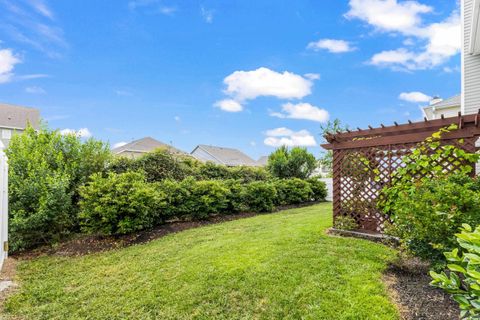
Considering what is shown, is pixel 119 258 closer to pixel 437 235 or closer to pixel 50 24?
pixel 437 235

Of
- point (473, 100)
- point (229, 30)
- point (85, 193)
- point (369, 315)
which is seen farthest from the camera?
point (229, 30)

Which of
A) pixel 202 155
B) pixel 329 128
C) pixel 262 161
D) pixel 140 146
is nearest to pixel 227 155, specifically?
pixel 202 155

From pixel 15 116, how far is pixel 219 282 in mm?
28710

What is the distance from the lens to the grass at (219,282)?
2.76m

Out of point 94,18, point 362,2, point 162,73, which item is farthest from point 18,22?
point 362,2

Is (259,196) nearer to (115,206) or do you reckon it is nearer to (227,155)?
(115,206)

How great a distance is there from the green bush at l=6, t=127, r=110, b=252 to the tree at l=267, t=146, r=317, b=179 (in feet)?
30.5

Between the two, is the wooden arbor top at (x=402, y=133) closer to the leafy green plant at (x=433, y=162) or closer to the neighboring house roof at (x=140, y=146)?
the leafy green plant at (x=433, y=162)

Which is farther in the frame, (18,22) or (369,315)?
(18,22)

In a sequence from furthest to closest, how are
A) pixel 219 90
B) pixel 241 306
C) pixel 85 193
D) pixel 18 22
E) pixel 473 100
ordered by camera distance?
pixel 219 90, pixel 18 22, pixel 473 100, pixel 85 193, pixel 241 306

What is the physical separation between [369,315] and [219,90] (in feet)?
43.9

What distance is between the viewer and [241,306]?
9.27 feet

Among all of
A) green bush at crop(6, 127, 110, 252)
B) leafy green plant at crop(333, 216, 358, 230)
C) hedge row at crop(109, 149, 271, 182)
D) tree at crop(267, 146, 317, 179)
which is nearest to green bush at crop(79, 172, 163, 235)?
green bush at crop(6, 127, 110, 252)

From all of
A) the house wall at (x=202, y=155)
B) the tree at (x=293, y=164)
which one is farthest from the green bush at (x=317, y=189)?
the house wall at (x=202, y=155)
